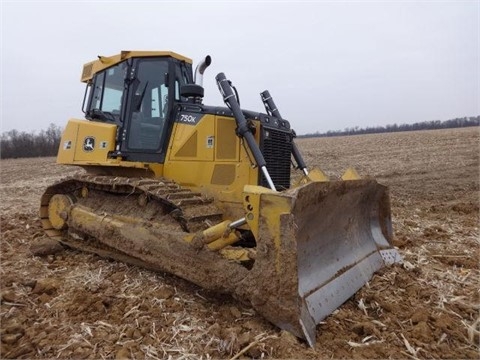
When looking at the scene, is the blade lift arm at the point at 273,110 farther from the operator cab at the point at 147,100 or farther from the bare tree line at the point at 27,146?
the bare tree line at the point at 27,146

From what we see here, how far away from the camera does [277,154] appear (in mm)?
5605

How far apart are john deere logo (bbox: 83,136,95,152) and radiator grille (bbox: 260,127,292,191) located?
111 inches

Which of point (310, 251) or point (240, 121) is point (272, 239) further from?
point (240, 121)

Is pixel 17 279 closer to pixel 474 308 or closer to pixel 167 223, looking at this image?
pixel 167 223

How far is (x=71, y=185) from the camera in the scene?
6414 mm

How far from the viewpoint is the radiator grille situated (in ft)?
17.6

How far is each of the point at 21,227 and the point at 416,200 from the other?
998 centimetres

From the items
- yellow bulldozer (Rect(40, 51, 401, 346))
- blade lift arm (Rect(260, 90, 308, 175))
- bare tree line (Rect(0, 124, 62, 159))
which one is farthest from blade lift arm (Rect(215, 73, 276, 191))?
bare tree line (Rect(0, 124, 62, 159))

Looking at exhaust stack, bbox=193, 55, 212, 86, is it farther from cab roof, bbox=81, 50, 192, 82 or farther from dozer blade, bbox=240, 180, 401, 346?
dozer blade, bbox=240, 180, 401, 346

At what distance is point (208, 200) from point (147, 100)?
1.90m

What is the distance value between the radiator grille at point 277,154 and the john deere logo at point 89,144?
2.83m

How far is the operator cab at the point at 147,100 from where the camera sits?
5.77 meters

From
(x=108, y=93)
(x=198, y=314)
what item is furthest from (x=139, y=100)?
(x=198, y=314)

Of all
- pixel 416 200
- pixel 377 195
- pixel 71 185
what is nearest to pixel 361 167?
pixel 416 200
